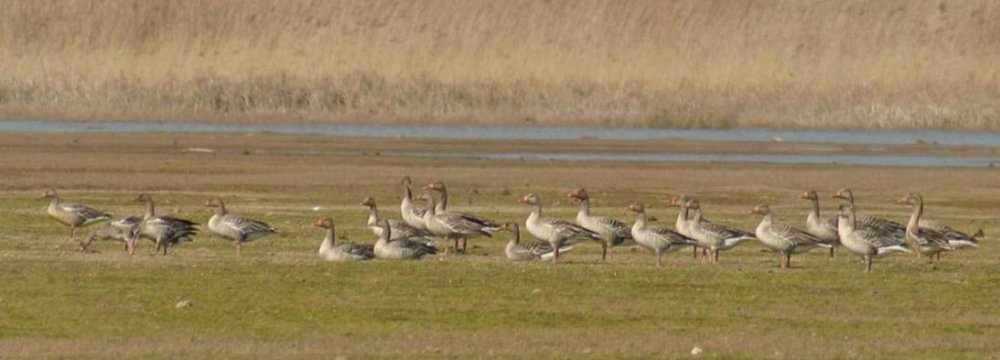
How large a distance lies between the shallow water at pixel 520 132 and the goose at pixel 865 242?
3626 centimetres

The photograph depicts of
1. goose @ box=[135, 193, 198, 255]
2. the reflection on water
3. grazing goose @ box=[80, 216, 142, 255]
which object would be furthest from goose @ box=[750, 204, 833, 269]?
the reflection on water

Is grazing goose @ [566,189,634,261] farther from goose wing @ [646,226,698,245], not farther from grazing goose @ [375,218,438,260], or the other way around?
grazing goose @ [375,218,438,260]

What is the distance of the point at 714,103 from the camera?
229ft

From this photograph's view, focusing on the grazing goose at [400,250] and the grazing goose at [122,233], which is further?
the grazing goose at [122,233]

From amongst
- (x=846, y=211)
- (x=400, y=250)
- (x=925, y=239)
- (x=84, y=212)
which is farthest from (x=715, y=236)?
(x=84, y=212)

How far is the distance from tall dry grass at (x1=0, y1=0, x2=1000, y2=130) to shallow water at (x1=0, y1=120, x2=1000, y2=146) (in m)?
2.54

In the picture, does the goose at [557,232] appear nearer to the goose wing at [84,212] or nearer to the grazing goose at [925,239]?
the grazing goose at [925,239]

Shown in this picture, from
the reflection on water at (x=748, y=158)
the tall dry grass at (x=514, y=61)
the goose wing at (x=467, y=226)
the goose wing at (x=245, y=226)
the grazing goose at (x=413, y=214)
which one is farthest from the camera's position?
the tall dry grass at (x=514, y=61)

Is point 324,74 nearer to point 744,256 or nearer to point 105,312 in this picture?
point 744,256

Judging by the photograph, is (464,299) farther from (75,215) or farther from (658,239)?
(75,215)

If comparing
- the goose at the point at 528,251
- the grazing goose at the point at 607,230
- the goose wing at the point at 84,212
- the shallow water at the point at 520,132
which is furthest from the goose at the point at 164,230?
the shallow water at the point at 520,132

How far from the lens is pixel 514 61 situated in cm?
8094

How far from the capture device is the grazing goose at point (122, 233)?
78.6 ft

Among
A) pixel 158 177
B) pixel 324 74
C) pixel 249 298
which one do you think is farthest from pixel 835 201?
pixel 324 74
